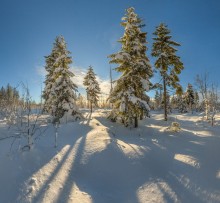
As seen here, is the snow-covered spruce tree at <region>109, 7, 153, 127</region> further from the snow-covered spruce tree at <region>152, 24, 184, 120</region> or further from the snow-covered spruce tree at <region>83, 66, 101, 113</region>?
the snow-covered spruce tree at <region>83, 66, 101, 113</region>

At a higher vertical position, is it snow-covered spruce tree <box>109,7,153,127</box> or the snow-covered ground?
snow-covered spruce tree <box>109,7,153,127</box>

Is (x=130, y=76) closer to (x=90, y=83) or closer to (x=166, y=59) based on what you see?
(x=166, y=59)

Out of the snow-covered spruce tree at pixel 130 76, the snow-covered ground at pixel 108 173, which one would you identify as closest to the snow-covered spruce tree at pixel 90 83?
the snow-covered spruce tree at pixel 130 76

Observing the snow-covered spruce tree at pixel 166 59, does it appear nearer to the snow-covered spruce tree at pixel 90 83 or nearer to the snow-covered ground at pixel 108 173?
the snow-covered ground at pixel 108 173

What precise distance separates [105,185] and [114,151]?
8.66 feet

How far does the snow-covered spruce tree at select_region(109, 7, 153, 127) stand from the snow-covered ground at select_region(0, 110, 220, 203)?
16.6 feet

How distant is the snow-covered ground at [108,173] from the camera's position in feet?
22.0

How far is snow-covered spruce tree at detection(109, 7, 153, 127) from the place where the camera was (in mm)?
16250

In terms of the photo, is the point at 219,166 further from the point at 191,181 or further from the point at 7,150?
the point at 7,150

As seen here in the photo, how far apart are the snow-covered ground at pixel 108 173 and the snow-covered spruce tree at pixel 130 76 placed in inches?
199

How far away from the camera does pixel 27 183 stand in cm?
686

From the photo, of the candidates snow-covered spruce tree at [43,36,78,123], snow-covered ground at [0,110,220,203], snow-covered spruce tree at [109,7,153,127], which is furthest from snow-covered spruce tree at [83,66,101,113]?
snow-covered ground at [0,110,220,203]

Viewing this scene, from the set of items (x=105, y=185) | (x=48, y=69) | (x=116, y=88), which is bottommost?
(x=105, y=185)

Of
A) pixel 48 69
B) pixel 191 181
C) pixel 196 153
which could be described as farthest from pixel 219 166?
pixel 48 69
